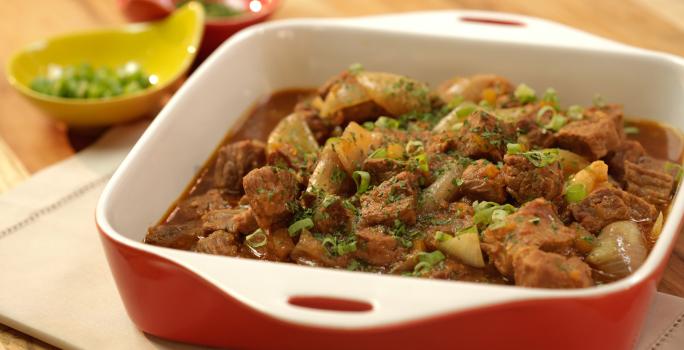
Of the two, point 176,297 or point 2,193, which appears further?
point 2,193

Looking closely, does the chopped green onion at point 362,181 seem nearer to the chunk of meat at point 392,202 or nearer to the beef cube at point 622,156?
the chunk of meat at point 392,202

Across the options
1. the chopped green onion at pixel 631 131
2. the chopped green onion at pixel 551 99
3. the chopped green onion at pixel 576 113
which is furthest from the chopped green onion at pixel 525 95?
the chopped green onion at pixel 631 131

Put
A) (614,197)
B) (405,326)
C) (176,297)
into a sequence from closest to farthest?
(405,326) → (176,297) → (614,197)

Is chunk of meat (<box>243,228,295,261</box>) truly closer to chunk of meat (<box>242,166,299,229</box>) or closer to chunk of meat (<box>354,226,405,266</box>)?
chunk of meat (<box>242,166,299,229</box>)

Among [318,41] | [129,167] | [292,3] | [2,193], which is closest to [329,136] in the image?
[318,41]

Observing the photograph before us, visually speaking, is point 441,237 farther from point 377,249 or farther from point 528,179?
point 528,179

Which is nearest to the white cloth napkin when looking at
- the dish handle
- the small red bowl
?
the small red bowl

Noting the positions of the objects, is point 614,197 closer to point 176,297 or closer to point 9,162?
point 176,297

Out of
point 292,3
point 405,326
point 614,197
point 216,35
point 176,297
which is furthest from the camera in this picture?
point 292,3
